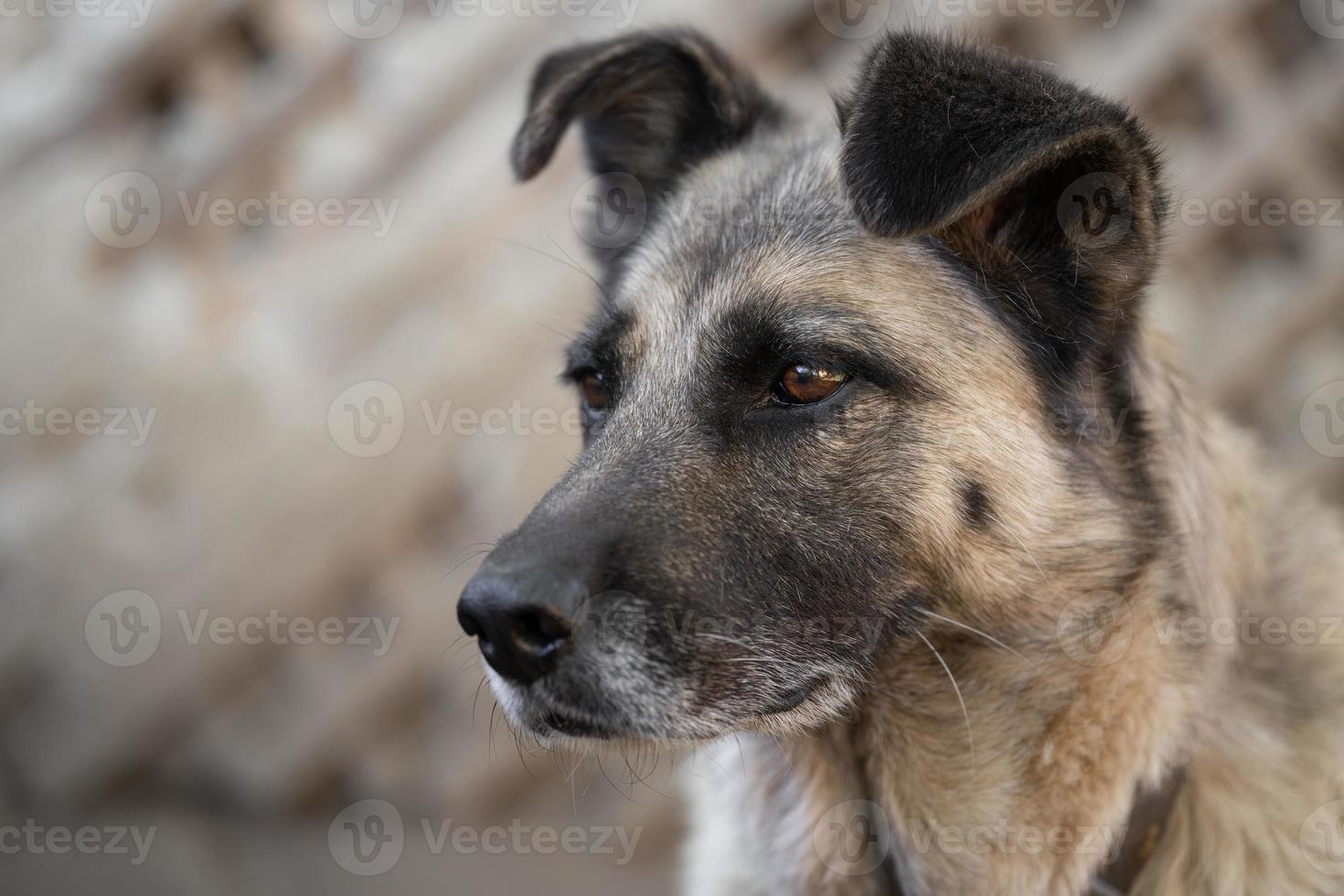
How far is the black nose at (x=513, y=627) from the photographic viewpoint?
1770 millimetres

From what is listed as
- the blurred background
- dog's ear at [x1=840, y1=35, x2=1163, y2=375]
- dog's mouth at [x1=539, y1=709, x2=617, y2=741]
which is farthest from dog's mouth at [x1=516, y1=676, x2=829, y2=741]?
the blurred background

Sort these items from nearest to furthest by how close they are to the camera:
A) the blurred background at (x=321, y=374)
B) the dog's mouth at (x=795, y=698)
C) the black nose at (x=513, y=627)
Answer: the black nose at (x=513, y=627)
the dog's mouth at (x=795, y=698)
the blurred background at (x=321, y=374)

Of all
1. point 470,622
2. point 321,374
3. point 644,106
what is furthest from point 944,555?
point 321,374

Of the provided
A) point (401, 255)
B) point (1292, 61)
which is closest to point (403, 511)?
point (401, 255)

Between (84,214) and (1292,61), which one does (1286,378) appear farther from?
(84,214)

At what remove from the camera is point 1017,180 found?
1816mm

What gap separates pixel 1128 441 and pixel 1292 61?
3440 mm

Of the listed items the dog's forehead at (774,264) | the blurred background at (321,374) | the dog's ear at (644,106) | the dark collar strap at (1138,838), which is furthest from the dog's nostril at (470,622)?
the blurred background at (321,374)

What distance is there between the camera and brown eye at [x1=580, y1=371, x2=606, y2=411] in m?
2.43

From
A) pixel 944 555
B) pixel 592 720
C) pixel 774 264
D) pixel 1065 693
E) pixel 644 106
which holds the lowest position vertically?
pixel 592 720

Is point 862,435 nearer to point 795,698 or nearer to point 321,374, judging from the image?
point 795,698

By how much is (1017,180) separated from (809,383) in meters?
0.53

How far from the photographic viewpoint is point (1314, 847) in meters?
2.12

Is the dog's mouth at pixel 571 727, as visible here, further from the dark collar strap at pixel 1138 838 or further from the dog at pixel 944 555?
the dark collar strap at pixel 1138 838
